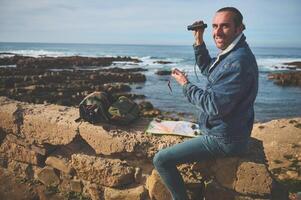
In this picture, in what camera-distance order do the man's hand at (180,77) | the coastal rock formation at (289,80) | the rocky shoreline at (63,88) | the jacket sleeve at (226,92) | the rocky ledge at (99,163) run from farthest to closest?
the coastal rock formation at (289,80) → the rocky shoreline at (63,88) → the rocky ledge at (99,163) → the man's hand at (180,77) → the jacket sleeve at (226,92)

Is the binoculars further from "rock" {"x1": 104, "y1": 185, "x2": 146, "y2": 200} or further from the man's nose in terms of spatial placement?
"rock" {"x1": 104, "y1": 185, "x2": 146, "y2": 200}

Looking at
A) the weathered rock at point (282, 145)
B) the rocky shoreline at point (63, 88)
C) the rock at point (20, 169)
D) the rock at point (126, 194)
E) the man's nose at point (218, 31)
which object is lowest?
the rocky shoreline at point (63, 88)

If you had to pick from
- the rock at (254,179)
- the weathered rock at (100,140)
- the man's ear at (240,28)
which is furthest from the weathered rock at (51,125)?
the man's ear at (240,28)

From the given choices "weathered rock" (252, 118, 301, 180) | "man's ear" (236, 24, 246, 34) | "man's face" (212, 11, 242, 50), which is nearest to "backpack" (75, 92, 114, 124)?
"man's face" (212, 11, 242, 50)

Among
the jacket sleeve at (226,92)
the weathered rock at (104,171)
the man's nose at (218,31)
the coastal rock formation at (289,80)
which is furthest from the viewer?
the coastal rock formation at (289,80)

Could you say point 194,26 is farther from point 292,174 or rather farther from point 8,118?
point 292,174

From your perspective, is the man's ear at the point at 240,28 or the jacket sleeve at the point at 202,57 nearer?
the man's ear at the point at 240,28

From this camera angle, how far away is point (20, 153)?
4152 mm

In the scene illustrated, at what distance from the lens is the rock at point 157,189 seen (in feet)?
10.4

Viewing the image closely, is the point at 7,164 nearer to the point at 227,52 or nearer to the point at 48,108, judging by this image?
the point at 48,108

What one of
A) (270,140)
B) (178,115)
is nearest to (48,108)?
(270,140)

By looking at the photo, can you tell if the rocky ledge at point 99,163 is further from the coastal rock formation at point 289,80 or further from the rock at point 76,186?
the coastal rock formation at point 289,80

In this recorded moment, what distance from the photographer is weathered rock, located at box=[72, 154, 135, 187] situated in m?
3.40

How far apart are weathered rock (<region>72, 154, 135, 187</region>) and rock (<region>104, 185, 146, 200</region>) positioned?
0.07m
